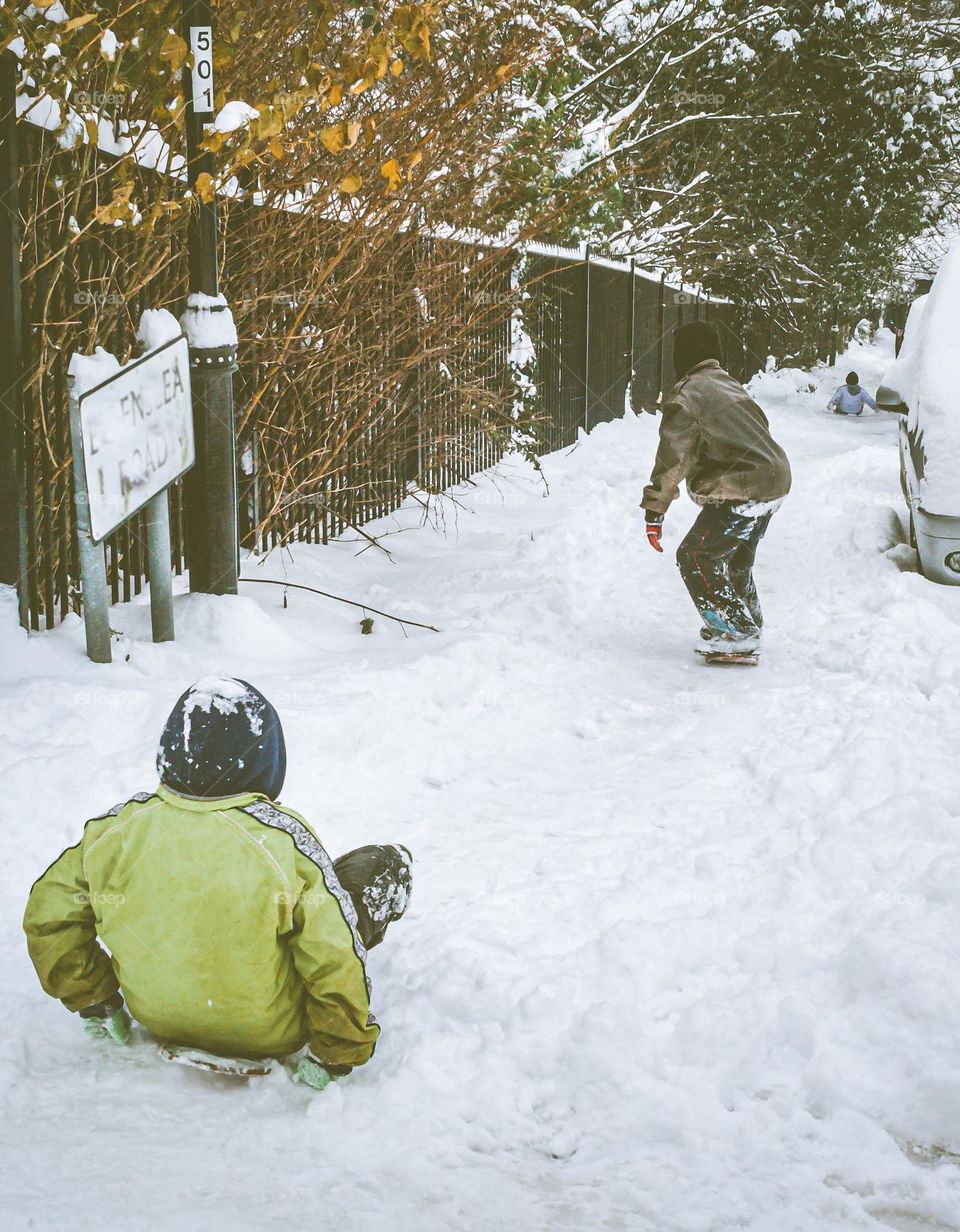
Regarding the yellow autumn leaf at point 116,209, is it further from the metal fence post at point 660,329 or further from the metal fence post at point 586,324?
the metal fence post at point 660,329

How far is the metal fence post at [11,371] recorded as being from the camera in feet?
15.3

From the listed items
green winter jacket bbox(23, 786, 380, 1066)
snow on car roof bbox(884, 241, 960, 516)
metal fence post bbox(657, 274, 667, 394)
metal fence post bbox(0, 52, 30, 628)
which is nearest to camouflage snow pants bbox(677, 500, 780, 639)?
snow on car roof bbox(884, 241, 960, 516)

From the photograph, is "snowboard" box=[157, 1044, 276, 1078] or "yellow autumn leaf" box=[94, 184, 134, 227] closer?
Answer: "snowboard" box=[157, 1044, 276, 1078]

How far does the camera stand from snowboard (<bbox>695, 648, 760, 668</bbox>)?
6.42m

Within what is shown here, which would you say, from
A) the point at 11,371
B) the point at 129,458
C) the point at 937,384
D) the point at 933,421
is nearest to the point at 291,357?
the point at 11,371

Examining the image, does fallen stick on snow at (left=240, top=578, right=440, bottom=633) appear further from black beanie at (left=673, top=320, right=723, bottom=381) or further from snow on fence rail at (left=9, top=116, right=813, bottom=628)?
black beanie at (left=673, top=320, right=723, bottom=381)

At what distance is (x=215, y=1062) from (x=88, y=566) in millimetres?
2470

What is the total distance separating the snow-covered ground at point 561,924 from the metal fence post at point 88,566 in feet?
0.33

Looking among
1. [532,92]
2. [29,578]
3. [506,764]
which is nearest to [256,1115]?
[506,764]

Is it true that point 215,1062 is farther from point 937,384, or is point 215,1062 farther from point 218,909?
point 937,384

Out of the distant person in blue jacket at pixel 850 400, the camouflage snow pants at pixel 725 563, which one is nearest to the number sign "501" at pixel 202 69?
the camouflage snow pants at pixel 725 563

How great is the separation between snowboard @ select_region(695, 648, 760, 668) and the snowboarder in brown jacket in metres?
0.01

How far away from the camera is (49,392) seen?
518 centimetres

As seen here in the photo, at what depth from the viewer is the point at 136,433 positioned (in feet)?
15.8
